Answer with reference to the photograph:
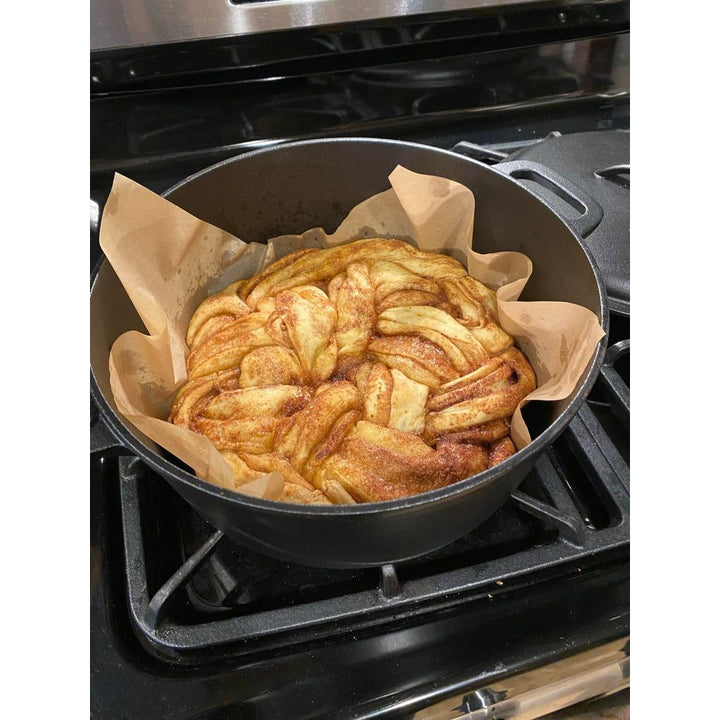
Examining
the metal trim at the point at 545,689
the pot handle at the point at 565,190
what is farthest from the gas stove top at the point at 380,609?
the pot handle at the point at 565,190

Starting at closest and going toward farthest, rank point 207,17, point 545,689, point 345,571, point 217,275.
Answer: point 545,689, point 345,571, point 217,275, point 207,17

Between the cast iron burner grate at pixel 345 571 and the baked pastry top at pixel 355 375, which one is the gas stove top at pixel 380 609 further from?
the baked pastry top at pixel 355 375

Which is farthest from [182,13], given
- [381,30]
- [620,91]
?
[620,91]

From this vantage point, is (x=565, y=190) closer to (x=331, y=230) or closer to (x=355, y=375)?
(x=331, y=230)

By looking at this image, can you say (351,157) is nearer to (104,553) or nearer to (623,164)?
(623,164)

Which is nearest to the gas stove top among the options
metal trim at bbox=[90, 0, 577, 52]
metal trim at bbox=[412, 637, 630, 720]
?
metal trim at bbox=[412, 637, 630, 720]

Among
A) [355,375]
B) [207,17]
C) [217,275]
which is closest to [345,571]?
[355,375]
